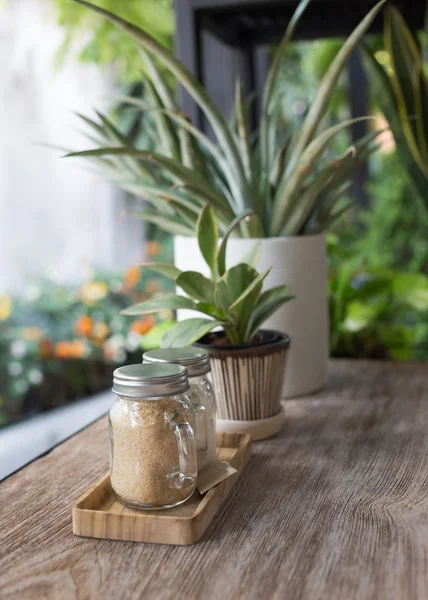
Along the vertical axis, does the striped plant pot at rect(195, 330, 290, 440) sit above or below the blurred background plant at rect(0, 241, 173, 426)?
above

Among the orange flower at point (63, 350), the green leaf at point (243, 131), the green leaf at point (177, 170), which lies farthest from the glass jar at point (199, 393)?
the orange flower at point (63, 350)

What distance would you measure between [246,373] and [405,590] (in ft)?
1.19

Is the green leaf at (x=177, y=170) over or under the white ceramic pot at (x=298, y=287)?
over

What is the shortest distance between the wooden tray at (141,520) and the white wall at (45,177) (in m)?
2.39

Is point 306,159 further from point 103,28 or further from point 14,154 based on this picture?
point 14,154

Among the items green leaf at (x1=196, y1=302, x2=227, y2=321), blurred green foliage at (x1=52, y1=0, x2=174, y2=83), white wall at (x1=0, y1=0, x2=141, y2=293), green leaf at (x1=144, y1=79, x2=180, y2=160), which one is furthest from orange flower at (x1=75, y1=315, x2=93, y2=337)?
green leaf at (x1=196, y1=302, x2=227, y2=321)

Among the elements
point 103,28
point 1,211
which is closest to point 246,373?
point 103,28

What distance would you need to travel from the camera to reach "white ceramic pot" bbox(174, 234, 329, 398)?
0.96 m

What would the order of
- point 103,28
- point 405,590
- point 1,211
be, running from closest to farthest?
point 405,590 < point 103,28 < point 1,211

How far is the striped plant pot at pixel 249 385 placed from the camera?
2.64ft

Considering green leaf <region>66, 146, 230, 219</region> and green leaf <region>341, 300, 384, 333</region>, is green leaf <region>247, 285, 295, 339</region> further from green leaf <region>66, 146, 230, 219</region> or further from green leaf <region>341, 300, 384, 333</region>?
green leaf <region>341, 300, 384, 333</region>

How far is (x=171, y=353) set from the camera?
2.26 feet

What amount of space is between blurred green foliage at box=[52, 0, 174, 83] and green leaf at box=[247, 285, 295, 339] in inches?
66.4

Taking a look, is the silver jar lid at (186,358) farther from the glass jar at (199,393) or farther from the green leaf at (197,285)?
the green leaf at (197,285)
